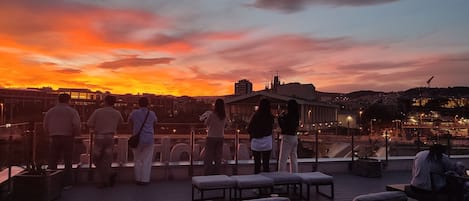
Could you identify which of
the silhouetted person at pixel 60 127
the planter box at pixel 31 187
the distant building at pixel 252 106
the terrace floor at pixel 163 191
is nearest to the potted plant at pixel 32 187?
the planter box at pixel 31 187

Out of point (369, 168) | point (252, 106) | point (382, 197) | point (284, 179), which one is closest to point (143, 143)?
point (284, 179)

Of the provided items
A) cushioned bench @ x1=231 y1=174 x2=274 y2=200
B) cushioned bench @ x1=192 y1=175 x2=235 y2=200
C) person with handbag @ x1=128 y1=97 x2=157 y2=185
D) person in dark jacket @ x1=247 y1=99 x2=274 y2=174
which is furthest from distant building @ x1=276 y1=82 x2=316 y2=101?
cushioned bench @ x1=192 y1=175 x2=235 y2=200

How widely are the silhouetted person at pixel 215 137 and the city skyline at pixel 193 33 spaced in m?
7.63

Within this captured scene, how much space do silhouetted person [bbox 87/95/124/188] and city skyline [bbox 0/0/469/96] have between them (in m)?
7.18

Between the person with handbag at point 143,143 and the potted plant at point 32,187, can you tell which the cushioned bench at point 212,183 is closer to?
the person with handbag at point 143,143

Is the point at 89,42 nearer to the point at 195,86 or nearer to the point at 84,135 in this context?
the point at 84,135

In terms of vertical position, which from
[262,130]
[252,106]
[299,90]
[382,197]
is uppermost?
[299,90]

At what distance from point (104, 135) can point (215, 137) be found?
6.17ft

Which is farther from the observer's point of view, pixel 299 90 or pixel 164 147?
pixel 299 90

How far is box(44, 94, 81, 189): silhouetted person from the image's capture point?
6.01m

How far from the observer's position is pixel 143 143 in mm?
6379

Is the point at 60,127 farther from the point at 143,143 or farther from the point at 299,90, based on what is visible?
the point at 299,90

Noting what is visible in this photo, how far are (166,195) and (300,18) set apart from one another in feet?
49.1

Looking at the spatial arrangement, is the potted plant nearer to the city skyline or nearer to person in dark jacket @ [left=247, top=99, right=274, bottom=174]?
person in dark jacket @ [left=247, top=99, right=274, bottom=174]
